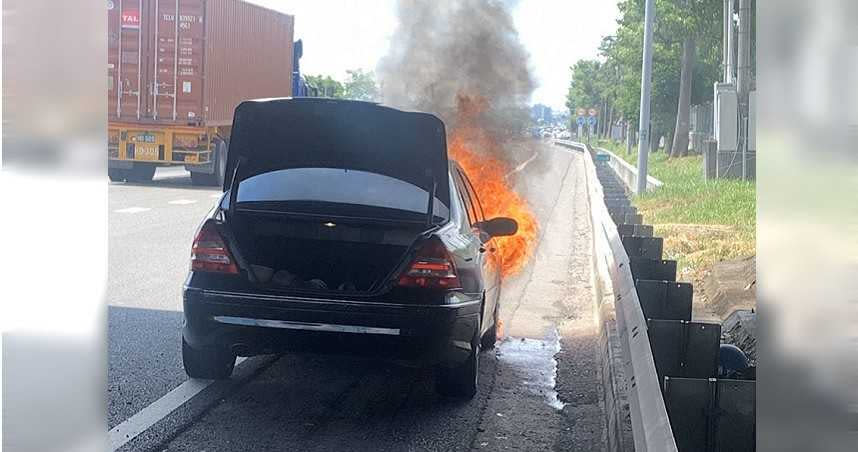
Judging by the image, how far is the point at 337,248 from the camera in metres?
6.09

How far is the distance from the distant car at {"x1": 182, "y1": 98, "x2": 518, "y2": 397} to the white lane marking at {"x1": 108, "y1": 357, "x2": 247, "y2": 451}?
115 mm

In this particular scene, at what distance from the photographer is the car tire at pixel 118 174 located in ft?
83.9

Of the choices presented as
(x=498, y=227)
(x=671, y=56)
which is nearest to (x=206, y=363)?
(x=498, y=227)

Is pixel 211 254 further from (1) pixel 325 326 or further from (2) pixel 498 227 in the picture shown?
(2) pixel 498 227

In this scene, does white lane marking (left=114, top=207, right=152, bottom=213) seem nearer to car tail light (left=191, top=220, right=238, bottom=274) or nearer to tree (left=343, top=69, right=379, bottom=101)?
tree (left=343, top=69, right=379, bottom=101)

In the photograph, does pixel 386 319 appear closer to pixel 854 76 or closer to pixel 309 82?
pixel 854 76

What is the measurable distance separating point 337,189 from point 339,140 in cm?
40

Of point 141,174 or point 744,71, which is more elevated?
point 744,71

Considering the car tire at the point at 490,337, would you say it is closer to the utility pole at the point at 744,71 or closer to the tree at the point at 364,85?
the tree at the point at 364,85

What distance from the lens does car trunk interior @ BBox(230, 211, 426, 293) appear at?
6027mm

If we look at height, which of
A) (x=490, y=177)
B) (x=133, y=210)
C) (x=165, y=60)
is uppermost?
(x=165, y=60)

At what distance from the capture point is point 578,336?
9320mm

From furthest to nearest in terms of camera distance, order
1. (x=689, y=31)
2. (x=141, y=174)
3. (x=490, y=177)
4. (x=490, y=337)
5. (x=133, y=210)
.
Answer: (x=689, y=31) < (x=141, y=174) < (x=133, y=210) < (x=490, y=177) < (x=490, y=337)

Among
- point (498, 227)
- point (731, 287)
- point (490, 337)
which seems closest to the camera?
point (498, 227)
